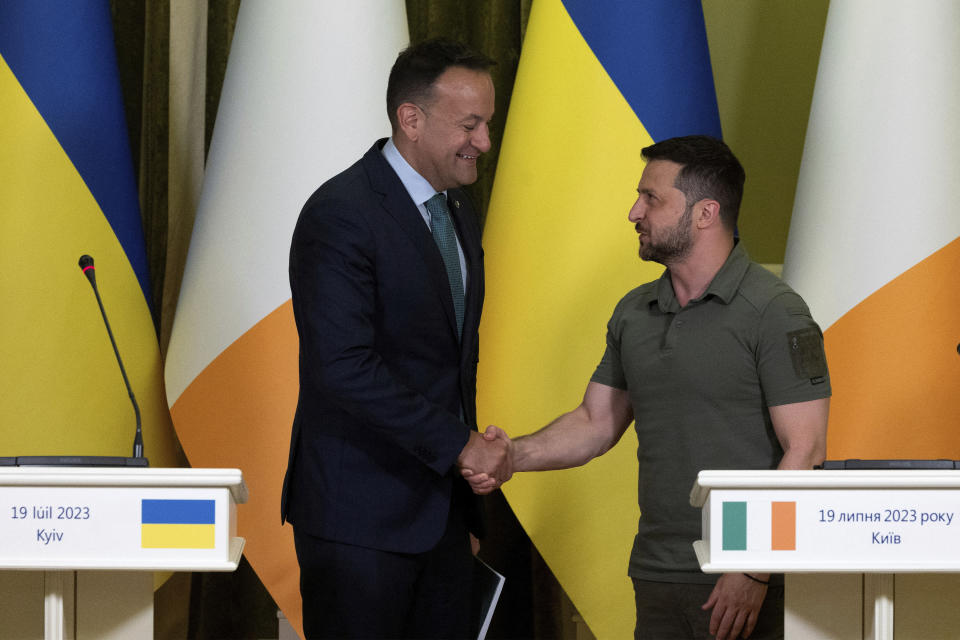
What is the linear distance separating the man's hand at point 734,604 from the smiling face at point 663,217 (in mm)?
637

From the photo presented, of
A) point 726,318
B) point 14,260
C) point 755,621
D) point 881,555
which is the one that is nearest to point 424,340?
point 726,318

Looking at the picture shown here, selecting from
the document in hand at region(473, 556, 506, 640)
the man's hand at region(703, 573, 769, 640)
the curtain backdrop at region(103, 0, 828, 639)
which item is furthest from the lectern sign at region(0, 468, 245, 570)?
the curtain backdrop at region(103, 0, 828, 639)

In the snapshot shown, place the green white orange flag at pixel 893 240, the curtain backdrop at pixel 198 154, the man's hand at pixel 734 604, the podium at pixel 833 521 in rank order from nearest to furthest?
1. the podium at pixel 833 521
2. the man's hand at pixel 734 604
3. the green white orange flag at pixel 893 240
4. the curtain backdrop at pixel 198 154

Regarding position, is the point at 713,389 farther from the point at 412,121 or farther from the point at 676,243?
the point at 412,121

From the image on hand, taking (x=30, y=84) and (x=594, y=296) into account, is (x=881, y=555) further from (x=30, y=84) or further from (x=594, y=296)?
(x=30, y=84)

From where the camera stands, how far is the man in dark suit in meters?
1.96

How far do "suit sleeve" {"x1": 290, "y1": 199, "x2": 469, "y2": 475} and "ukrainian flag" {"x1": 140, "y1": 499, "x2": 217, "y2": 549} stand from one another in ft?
1.85

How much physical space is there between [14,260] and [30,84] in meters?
0.45

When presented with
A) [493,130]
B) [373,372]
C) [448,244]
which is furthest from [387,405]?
[493,130]

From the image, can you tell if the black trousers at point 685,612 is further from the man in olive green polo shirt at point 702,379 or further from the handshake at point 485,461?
the handshake at point 485,461

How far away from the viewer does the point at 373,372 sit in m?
1.93

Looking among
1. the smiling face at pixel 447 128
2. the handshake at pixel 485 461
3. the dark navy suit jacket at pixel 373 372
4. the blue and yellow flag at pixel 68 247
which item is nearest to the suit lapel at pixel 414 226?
the dark navy suit jacket at pixel 373 372

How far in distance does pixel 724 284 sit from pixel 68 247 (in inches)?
62.3

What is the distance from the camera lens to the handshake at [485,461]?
205 cm
